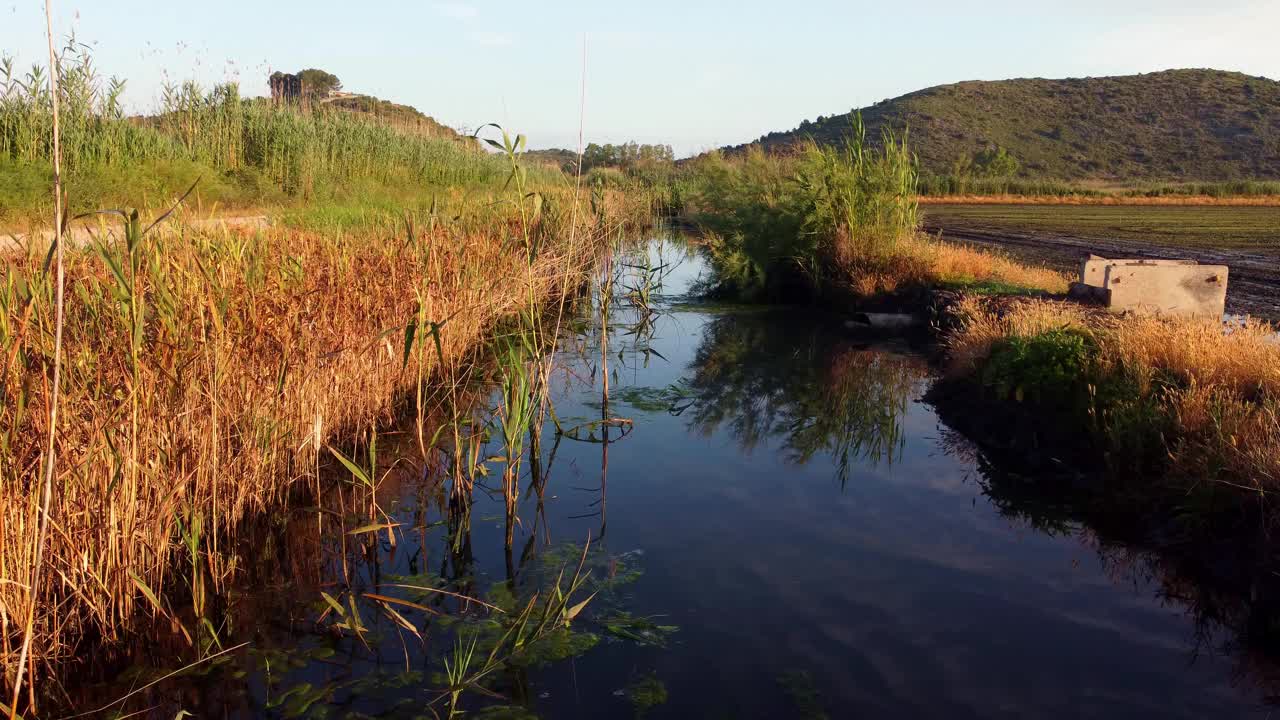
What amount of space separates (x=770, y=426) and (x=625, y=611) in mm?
3960

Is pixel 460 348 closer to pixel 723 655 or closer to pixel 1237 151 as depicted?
pixel 723 655

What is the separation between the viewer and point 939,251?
13195mm

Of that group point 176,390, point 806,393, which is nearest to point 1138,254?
point 806,393

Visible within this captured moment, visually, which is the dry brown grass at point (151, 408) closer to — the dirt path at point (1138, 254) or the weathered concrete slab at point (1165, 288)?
the weathered concrete slab at point (1165, 288)

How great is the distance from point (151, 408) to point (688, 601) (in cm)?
281

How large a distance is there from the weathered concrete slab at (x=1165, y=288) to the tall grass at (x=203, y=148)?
11444mm

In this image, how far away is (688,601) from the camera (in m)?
4.72

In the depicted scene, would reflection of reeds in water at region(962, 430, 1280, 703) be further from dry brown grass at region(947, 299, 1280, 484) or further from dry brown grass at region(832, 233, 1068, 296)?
dry brown grass at region(832, 233, 1068, 296)

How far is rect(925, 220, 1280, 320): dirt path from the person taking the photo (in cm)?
1322

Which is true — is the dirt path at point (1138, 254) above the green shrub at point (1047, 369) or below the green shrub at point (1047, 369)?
above

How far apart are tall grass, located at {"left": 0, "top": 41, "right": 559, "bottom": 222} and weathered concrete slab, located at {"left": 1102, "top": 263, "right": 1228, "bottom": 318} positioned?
1144cm

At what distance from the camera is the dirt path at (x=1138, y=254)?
13222 mm

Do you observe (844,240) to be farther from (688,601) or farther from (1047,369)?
(688,601)

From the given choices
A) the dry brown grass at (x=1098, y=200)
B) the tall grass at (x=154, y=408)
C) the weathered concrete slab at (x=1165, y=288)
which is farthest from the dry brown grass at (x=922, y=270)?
the dry brown grass at (x=1098, y=200)
